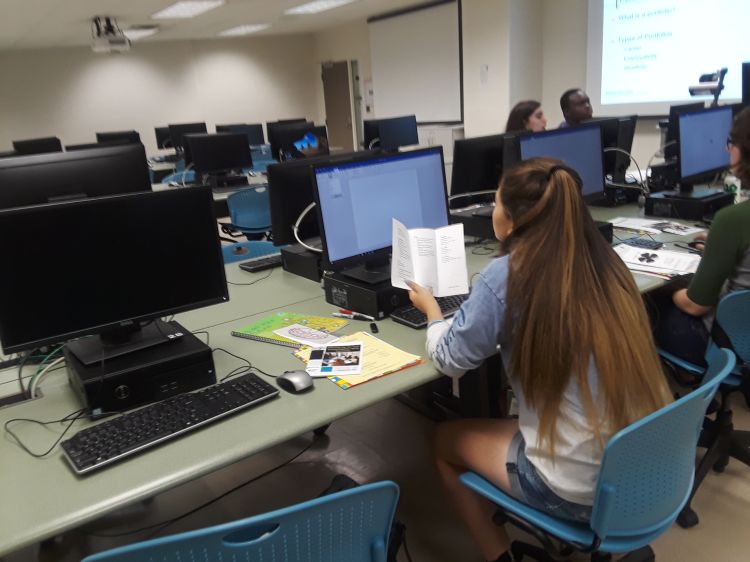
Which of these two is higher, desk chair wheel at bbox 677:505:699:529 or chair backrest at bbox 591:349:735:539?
chair backrest at bbox 591:349:735:539

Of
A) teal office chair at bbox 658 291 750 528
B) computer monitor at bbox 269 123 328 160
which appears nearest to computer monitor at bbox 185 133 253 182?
computer monitor at bbox 269 123 328 160

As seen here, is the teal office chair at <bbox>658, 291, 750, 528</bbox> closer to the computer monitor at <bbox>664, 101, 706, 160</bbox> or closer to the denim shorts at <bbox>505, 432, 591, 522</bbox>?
the denim shorts at <bbox>505, 432, 591, 522</bbox>

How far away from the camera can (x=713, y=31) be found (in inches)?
202

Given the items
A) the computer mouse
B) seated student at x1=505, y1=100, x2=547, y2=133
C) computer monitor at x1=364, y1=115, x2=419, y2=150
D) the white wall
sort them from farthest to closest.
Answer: the white wall, computer monitor at x1=364, y1=115, x2=419, y2=150, seated student at x1=505, y1=100, x2=547, y2=133, the computer mouse

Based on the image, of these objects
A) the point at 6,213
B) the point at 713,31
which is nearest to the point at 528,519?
the point at 6,213

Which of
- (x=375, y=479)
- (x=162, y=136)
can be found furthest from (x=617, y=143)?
(x=162, y=136)

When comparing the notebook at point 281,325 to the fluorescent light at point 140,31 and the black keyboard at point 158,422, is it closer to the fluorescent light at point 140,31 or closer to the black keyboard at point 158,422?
the black keyboard at point 158,422

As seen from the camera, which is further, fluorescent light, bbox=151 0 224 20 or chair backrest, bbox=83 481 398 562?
fluorescent light, bbox=151 0 224 20

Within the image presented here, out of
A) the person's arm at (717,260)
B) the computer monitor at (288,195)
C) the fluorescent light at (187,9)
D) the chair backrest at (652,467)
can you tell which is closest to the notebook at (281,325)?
the computer monitor at (288,195)

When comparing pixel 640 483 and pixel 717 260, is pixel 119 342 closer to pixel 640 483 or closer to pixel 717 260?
pixel 640 483

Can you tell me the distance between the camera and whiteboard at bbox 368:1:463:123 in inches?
295

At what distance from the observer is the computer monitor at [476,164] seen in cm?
→ 276

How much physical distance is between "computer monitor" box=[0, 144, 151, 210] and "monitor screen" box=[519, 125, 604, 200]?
1.48 metres

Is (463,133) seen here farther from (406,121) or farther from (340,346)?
(340,346)
